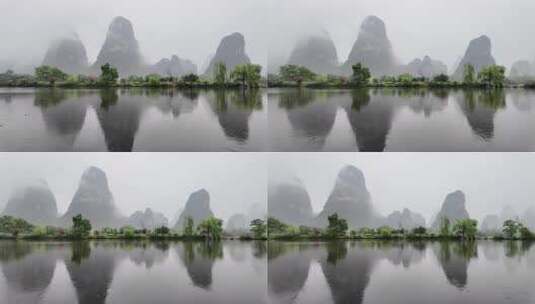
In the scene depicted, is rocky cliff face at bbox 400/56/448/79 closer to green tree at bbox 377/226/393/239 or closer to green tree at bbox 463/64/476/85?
green tree at bbox 463/64/476/85

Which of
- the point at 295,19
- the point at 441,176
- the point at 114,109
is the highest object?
the point at 295,19

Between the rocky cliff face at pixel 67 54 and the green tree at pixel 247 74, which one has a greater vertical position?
the rocky cliff face at pixel 67 54

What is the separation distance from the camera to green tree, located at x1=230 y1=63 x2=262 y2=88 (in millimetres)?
7578

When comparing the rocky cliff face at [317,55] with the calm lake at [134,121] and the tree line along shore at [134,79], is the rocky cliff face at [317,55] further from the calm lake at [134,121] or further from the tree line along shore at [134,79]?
the calm lake at [134,121]

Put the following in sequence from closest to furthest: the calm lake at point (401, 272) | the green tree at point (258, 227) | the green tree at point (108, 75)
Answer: the calm lake at point (401, 272) < the green tree at point (258, 227) < the green tree at point (108, 75)

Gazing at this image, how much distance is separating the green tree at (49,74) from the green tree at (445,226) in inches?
202

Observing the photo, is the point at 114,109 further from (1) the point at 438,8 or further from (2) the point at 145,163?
(1) the point at 438,8

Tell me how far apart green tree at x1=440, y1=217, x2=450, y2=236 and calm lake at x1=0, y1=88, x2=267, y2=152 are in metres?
2.45

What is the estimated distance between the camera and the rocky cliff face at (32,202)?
7492mm

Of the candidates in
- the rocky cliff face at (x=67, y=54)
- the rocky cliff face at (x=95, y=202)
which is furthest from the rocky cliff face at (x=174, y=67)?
the rocky cliff face at (x=95, y=202)

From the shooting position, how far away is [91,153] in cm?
748

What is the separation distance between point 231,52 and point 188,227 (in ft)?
7.43

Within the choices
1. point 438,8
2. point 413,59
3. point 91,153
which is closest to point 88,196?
point 91,153

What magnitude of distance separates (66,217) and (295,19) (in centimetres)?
382
